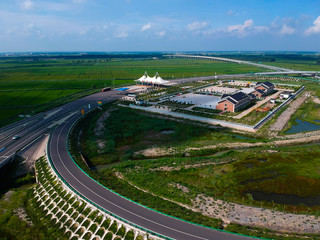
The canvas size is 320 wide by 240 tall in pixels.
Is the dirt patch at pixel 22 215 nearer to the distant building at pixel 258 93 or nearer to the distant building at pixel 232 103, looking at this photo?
the distant building at pixel 232 103

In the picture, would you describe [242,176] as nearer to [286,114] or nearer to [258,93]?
[286,114]

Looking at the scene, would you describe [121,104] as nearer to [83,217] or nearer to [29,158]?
[29,158]

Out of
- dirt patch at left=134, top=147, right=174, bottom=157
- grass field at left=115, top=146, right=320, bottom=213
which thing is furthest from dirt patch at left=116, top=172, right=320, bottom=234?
dirt patch at left=134, top=147, right=174, bottom=157

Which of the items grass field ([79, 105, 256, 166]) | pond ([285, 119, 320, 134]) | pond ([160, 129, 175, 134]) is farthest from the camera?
pond ([160, 129, 175, 134])

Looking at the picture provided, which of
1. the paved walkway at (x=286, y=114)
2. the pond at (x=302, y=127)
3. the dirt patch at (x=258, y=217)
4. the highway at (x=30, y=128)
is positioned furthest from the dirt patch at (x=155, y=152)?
the pond at (x=302, y=127)

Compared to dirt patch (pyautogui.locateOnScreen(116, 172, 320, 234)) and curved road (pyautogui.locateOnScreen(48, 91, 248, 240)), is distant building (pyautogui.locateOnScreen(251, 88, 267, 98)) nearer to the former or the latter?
dirt patch (pyautogui.locateOnScreen(116, 172, 320, 234))

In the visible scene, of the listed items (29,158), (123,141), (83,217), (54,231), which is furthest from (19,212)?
(123,141)
